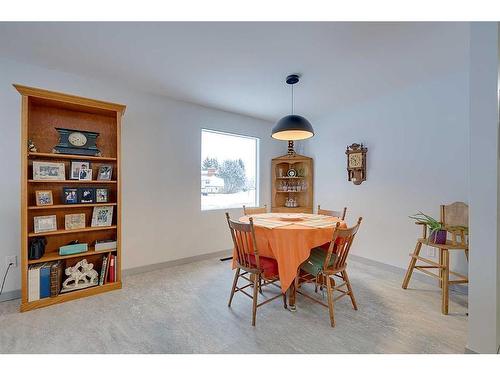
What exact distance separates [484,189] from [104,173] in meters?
3.23

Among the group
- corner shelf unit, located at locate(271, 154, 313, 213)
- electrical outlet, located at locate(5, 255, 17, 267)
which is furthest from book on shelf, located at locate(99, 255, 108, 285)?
corner shelf unit, located at locate(271, 154, 313, 213)

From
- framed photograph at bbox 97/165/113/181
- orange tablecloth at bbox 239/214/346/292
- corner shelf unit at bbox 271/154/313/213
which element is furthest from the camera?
corner shelf unit at bbox 271/154/313/213

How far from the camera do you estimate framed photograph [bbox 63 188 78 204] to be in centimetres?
240

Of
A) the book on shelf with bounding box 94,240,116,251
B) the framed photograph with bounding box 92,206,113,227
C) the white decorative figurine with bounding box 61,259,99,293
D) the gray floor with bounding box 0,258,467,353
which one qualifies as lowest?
the gray floor with bounding box 0,258,467,353

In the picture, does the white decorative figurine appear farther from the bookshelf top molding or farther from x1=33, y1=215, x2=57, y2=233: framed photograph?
the bookshelf top molding

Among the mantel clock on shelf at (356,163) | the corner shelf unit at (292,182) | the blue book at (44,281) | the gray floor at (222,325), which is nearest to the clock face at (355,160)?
the mantel clock on shelf at (356,163)

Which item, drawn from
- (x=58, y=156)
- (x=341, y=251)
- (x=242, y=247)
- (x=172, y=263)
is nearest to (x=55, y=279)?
(x=58, y=156)

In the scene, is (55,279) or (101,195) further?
(101,195)

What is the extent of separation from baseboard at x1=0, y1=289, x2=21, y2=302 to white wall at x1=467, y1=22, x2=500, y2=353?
376 cm

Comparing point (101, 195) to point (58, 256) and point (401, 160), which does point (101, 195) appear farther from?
point (401, 160)

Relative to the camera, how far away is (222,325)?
1889 mm

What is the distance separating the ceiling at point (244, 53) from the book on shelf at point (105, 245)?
1823 millimetres

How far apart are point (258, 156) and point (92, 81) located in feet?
8.46

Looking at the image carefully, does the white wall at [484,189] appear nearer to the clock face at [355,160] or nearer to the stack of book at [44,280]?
the clock face at [355,160]
